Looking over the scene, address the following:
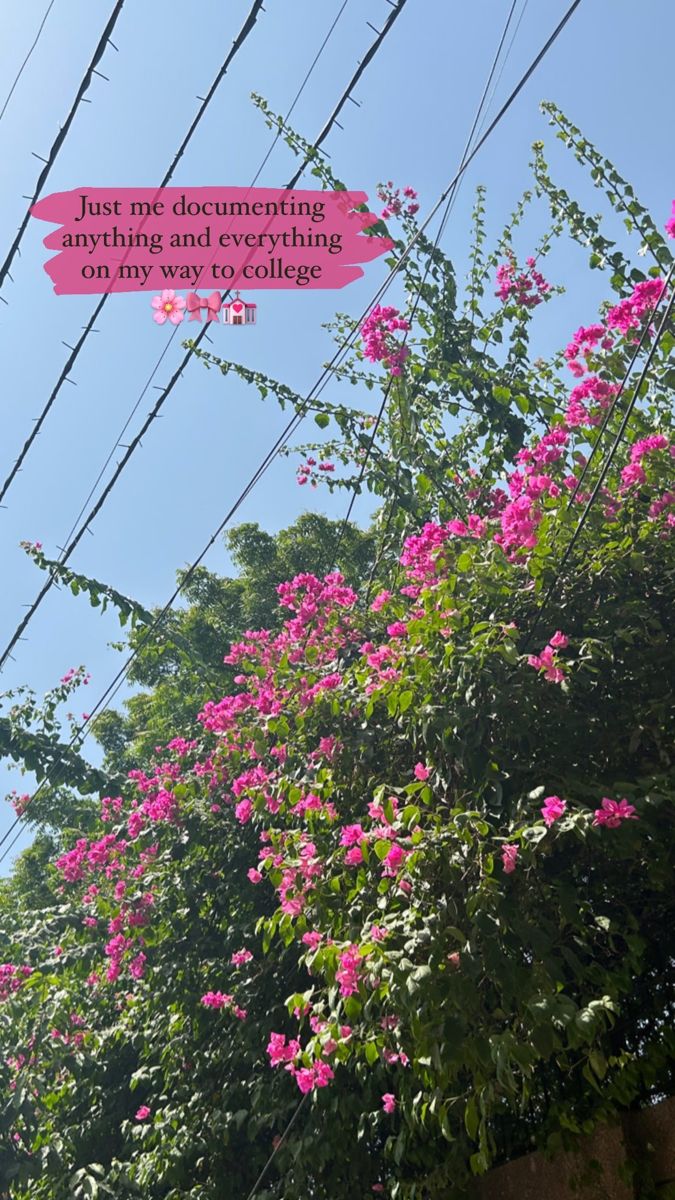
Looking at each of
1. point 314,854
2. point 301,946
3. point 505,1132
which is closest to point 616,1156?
point 505,1132

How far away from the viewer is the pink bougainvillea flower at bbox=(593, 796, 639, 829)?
3.19 metres

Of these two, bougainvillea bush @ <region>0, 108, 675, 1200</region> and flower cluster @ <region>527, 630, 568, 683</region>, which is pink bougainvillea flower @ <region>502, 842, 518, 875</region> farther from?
flower cluster @ <region>527, 630, 568, 683</region>

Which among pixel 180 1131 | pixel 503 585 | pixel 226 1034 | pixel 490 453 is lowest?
pixel 180 1131

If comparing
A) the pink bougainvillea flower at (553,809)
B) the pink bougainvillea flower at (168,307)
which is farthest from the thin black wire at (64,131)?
the pink bougainvillea flower at (553,809)

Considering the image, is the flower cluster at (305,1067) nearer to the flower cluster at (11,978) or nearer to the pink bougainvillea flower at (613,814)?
the pink bougainvillea flower at (613,814)

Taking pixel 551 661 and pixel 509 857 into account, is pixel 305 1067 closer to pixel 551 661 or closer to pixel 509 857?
pixel 509 857

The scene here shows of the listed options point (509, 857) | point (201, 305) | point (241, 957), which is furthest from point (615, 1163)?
point (201, 305)

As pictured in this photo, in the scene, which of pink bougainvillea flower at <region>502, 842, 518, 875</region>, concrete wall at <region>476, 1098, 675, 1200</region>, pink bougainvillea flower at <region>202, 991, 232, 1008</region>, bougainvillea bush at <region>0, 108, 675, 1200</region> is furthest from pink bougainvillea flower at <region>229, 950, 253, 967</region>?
pink bougainvillea flower at <region>502, 842, 518, 875</region>

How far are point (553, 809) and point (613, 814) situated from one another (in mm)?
173

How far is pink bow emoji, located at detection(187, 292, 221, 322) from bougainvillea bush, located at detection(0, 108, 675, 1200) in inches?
49.3

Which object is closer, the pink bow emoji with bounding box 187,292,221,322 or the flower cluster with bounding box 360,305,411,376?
the pink bow emoji with bounding box 187,292,221,322

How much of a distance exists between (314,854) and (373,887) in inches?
11.5

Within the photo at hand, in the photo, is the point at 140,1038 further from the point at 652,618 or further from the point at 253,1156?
the point at 652,618

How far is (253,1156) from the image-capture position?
190 inches
